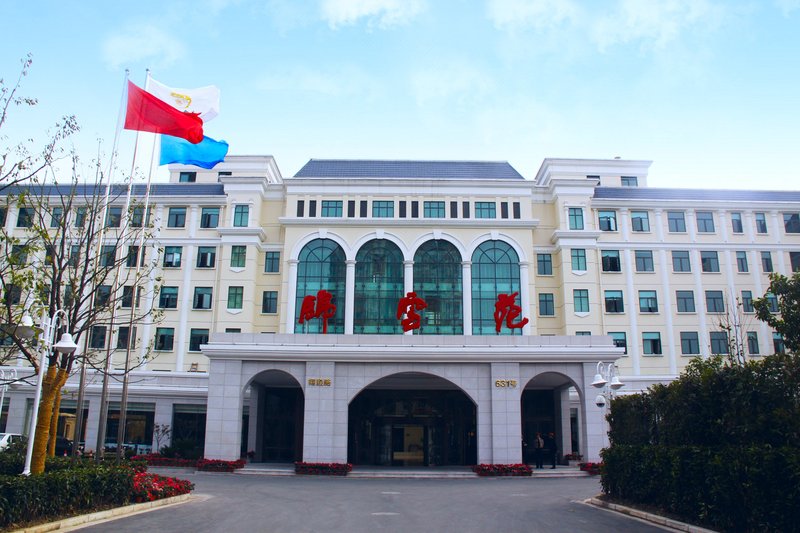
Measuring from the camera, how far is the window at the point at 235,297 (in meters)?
35.4

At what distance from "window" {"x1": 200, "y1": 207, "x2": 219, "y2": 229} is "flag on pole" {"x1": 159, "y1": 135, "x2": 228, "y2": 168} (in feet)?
55.3

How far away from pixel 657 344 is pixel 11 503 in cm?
3244

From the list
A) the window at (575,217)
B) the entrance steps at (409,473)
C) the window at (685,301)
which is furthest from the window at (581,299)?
the entrance steps at (409,473)

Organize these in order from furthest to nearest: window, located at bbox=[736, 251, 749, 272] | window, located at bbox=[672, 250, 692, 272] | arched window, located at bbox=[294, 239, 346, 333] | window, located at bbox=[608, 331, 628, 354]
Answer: window, located at bbox=[736, 251, 749, 272] → window, located at bbox=[672, 250, 692, 272] → window, located at bbox=[608, 331, 628, 354] → arched window, located at bbox=[294, 239, 346, 333]

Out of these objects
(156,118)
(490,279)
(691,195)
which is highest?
(691,195)

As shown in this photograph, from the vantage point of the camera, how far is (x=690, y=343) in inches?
1412

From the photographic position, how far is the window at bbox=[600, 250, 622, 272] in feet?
121

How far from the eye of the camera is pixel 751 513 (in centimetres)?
1040

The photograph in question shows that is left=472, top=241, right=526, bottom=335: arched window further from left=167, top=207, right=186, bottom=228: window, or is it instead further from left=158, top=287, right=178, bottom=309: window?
left=167, top=207, right=186, bottom=228: window

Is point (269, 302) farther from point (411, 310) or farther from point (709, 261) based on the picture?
Answer: point (709, 261)

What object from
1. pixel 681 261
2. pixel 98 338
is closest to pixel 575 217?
pixel 681 261

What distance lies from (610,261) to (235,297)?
21126 millimetres

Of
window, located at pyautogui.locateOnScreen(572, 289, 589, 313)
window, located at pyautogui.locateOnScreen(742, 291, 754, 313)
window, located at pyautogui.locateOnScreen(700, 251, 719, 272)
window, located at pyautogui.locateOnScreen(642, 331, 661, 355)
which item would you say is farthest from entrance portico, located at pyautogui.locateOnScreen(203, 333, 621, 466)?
window, located at pyautogui.locateOnScreen(742, 291, 754, 313)

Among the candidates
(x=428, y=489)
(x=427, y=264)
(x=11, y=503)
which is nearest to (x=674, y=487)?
(x=428, y=489)
